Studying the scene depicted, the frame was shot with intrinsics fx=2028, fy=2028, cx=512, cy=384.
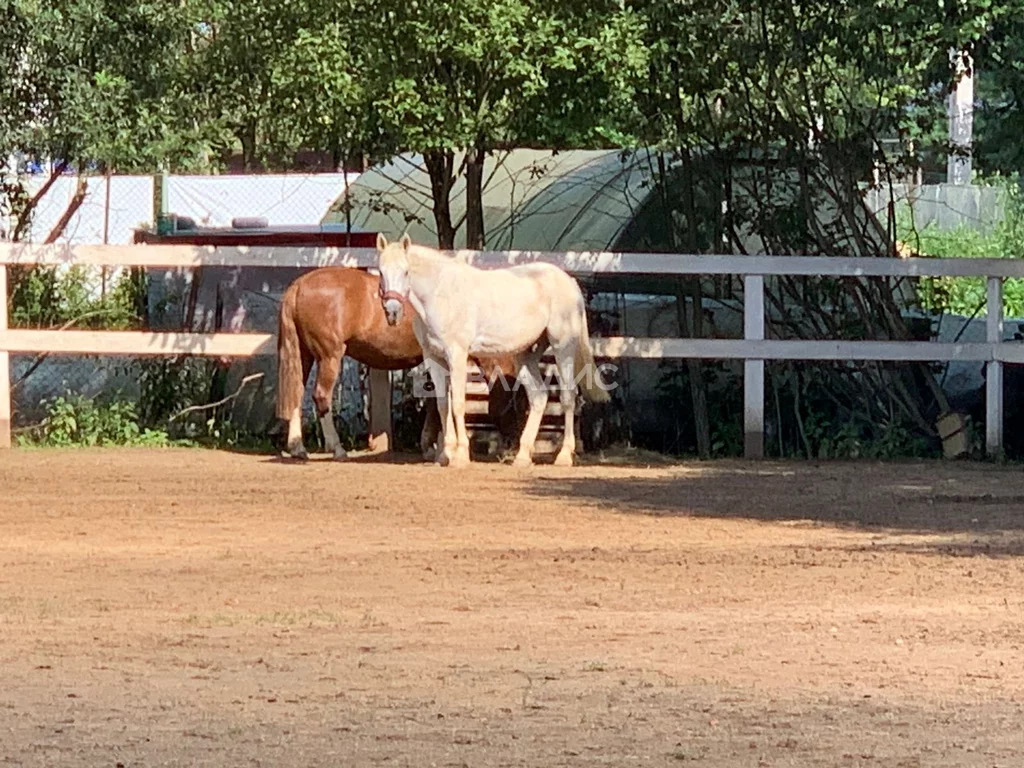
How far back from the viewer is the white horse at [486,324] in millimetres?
16406

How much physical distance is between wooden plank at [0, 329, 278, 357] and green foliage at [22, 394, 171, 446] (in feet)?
1.88

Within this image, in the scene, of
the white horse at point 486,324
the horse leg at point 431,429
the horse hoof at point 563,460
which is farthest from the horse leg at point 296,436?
the horse hoof at point 563,460

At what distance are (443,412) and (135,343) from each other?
2.83 meters

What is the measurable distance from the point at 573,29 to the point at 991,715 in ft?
35.7

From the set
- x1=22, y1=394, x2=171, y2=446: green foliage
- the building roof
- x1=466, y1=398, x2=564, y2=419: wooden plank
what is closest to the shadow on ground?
x1=466, y1=398, x2=564, y2=419: wooden plank

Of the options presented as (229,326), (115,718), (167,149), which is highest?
(167,149)

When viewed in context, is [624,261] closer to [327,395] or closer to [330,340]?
[330,340]

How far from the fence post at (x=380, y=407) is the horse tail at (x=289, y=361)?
38.1 inches

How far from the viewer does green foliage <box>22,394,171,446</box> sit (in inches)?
696

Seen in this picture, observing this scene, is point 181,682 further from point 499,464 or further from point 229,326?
point 229,326

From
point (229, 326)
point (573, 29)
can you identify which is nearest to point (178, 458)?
point (229, 326)

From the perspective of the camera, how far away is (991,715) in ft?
22.0

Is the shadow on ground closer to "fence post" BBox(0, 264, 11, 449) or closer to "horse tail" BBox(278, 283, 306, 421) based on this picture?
"horse tail" BBox(278, 283, 306, 421)

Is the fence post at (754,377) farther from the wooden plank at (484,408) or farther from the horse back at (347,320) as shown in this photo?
the horse back at (347,320)
